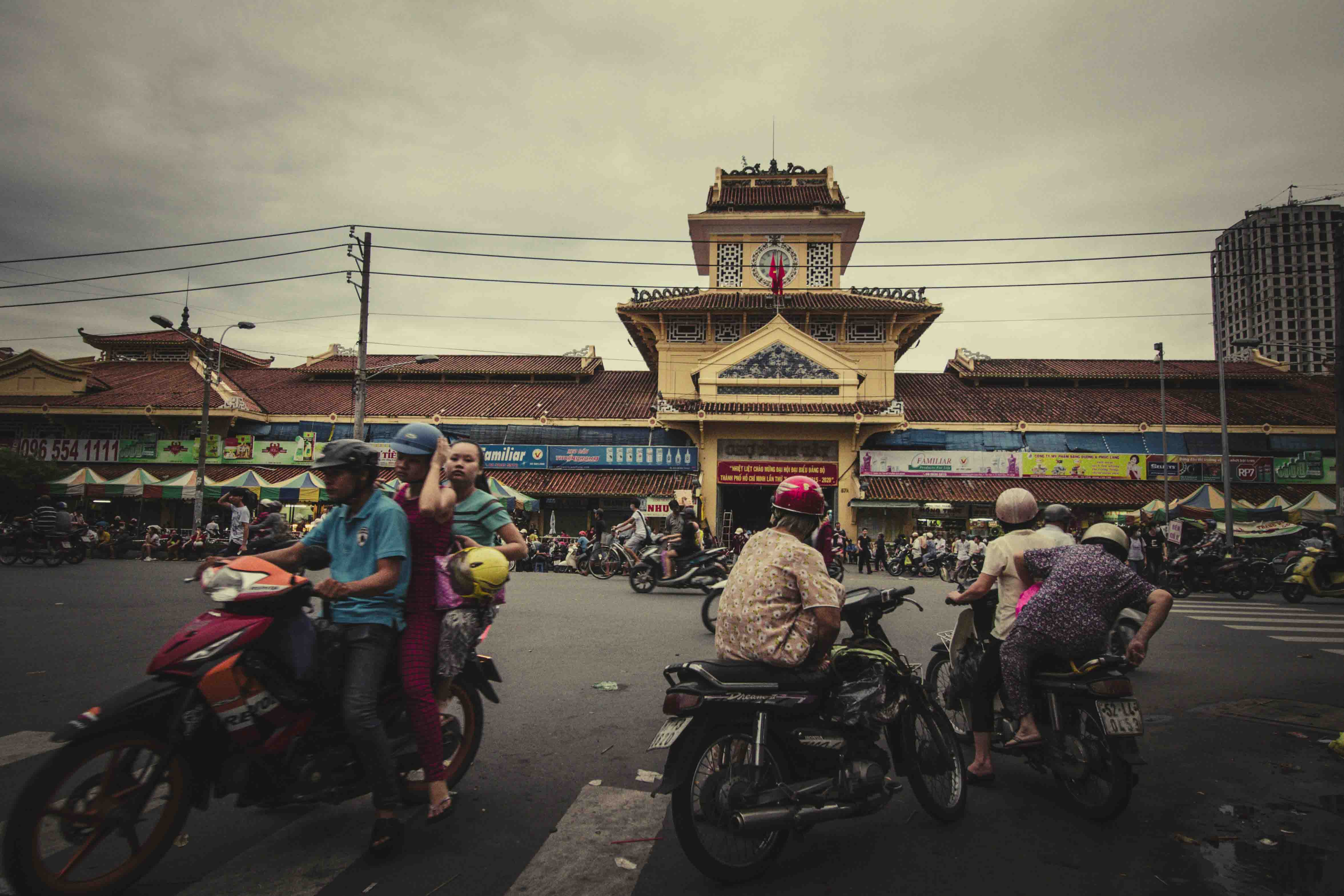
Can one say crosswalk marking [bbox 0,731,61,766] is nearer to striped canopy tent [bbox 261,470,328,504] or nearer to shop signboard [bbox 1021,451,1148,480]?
striped canopy tent [bbox 261,470,328,504]

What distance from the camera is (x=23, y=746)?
156 inches

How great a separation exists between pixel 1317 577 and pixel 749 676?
14.2 metres

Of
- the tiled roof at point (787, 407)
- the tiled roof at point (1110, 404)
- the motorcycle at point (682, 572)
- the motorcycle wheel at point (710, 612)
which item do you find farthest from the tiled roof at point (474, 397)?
the motorcycle wheel at point (710, 612)

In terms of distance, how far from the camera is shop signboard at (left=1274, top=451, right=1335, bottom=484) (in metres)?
25.3

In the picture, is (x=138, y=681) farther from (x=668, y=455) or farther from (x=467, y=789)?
(x=668, y=455)

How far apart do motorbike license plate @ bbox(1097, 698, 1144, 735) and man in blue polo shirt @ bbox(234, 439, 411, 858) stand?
314 centimetres

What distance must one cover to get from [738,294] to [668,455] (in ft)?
24.6

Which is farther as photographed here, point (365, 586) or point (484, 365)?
point (484, 365)

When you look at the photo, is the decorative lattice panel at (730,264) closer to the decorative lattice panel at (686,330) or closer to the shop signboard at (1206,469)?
the decorative lattice panel at (686,330)

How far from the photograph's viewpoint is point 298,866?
9.16ft

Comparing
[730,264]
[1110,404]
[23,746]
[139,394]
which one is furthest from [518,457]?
[1110,404]

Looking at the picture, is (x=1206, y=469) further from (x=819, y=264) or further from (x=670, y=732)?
(x=670, y=732)

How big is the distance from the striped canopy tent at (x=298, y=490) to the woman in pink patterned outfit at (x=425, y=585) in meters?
17.5

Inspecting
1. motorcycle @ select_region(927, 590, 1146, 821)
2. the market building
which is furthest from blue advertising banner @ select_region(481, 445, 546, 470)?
motorcycle @ select_region(927, 590, 1146, 821)
